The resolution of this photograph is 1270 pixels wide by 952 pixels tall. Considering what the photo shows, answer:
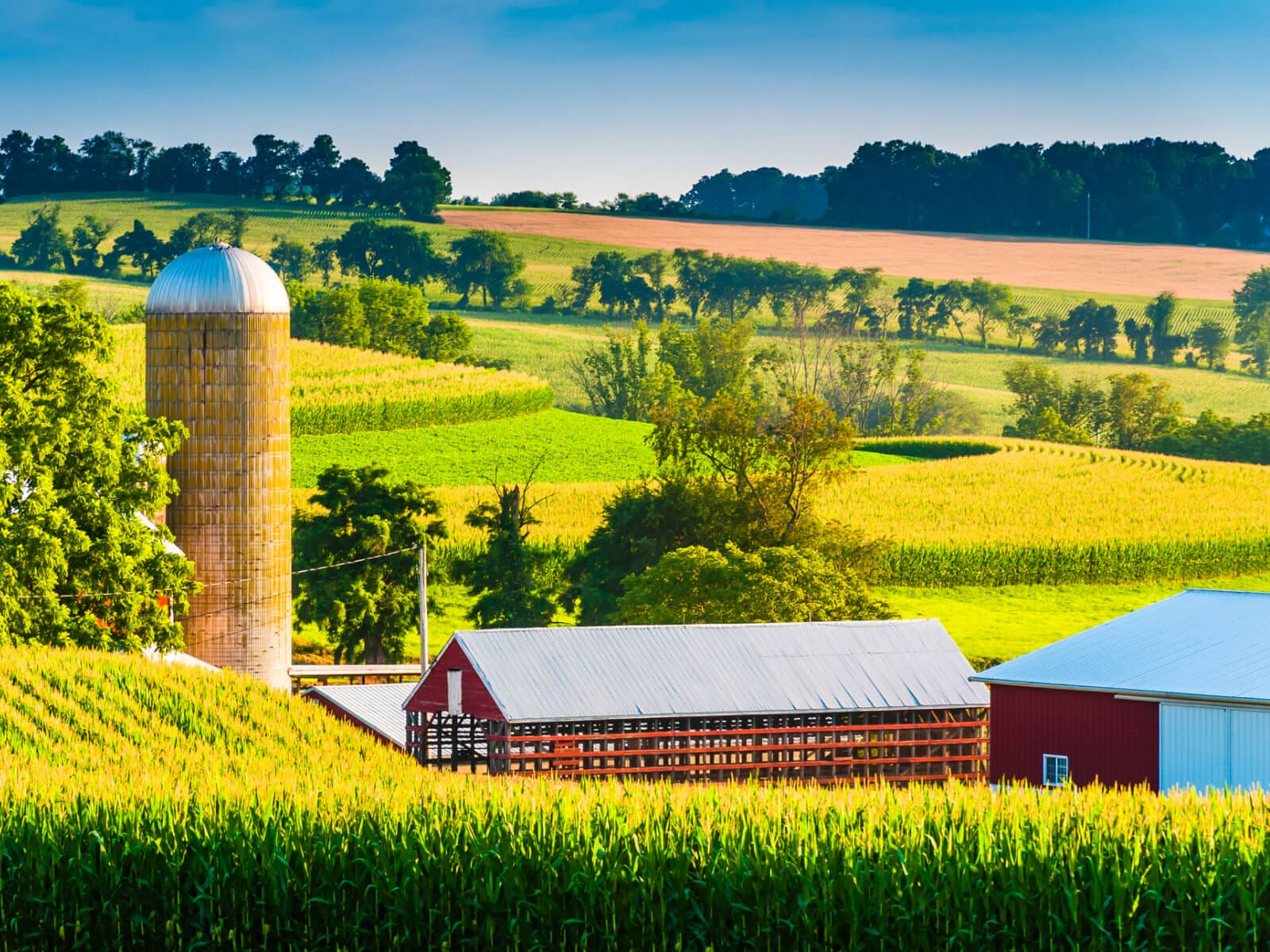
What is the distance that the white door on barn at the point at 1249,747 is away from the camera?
29781mm

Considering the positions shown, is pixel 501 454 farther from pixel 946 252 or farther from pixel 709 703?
pixel 946 252

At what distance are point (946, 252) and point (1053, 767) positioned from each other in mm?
127909

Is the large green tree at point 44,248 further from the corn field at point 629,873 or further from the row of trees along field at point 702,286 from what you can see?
the corn field at point 629,873

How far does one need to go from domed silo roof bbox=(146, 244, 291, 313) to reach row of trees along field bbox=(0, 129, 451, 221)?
4419 inches

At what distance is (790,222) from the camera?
572 ft

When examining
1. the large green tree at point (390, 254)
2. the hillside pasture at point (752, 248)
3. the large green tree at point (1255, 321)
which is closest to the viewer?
the large green tree at point (1255, 321)

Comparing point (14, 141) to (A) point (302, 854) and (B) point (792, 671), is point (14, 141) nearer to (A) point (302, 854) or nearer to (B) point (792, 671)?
(B) point (792, 671)

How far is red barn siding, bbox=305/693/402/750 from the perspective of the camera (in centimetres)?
3822

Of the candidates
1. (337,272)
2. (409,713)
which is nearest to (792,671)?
(409,713)

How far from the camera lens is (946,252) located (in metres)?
158

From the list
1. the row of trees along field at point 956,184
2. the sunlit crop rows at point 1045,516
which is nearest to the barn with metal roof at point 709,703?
the sunlit crop rows at point 1045,516

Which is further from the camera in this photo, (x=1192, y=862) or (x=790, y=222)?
(x=790, y=222)

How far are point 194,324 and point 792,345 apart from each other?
9549 cm

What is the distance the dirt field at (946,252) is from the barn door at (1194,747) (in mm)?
117837
